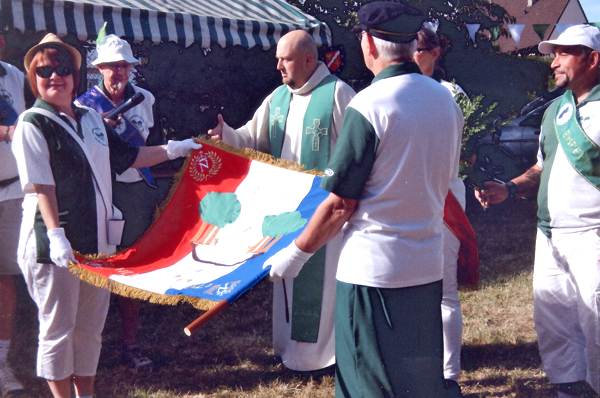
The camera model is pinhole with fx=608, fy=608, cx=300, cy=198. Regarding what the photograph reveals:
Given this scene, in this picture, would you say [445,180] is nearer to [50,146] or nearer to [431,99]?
[431,99]

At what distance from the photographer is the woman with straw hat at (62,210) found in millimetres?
2721

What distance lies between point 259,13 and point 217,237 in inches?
176

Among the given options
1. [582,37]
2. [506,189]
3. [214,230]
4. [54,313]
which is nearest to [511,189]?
[506,189]

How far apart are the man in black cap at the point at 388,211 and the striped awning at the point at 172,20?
3.88 m

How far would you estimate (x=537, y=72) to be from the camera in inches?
431

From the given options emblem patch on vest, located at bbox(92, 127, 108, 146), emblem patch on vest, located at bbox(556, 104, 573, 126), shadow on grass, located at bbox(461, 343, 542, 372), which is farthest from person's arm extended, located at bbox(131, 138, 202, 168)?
shadow on grass, located at bbox(461, 343, 542, 372)

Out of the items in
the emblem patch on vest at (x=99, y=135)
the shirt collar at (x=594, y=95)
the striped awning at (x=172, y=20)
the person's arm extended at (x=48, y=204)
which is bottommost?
the person's arm extended at (x=48, y=204)

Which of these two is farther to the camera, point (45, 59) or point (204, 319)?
point (45, 59)

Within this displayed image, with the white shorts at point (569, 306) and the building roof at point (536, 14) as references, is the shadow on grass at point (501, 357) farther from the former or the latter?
the building roof at point (536, 14)

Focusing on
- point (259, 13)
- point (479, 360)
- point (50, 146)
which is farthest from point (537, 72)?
point (50, 146)

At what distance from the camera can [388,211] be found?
84.9 inches

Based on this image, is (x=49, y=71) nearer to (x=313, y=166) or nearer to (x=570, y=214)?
(x=313, y=166)

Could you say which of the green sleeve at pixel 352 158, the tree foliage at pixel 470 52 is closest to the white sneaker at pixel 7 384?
the green sleeve at pixel 352 158

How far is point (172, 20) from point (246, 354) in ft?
11.3
